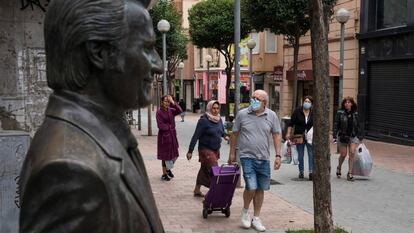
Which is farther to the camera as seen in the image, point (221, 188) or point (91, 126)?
point (221, 188)

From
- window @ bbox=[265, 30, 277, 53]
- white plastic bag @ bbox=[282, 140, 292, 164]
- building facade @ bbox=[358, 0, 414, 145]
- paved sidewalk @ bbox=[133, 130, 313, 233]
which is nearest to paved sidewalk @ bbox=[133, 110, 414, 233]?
paved sidewalk @ bbox=[133, 130, 313, 233]

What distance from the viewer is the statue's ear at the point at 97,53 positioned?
1428mm

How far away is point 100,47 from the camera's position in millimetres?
1438

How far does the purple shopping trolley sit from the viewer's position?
25.3ft

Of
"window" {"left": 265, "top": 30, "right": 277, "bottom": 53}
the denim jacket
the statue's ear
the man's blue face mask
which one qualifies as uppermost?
"window" {"left": 265, "top": 30, "right": 277, "bottom": 53}

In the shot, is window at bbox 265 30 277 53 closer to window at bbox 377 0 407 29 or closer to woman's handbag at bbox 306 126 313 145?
window at bbox 377 0 407 29

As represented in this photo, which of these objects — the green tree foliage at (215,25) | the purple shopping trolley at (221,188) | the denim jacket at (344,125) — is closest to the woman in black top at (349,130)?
the denim jacket at (344,125)

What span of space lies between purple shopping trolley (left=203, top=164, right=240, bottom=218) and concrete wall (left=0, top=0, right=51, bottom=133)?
8.58ft

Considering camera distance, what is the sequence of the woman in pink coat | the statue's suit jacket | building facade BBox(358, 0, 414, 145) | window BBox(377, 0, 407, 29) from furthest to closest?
1. window BBox(377, 0, 407, 29)
2. building facade BBox(358, 0, 414, 145)
3. the woman in pink coat
4. the statue's suit jacket

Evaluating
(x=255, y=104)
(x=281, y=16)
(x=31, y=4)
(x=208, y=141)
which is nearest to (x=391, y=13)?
(x=281, y=16)

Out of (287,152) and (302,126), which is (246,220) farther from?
(287,152)

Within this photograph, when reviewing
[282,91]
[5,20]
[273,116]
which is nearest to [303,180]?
[273,116]

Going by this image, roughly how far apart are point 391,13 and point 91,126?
21.7 m

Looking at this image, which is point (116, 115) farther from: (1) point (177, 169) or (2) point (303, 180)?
(1) point (177, 169)
